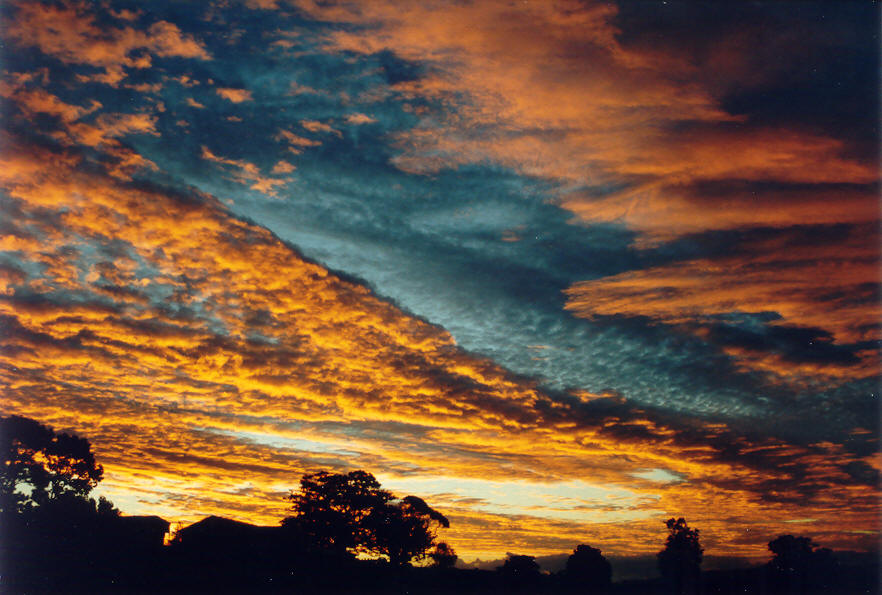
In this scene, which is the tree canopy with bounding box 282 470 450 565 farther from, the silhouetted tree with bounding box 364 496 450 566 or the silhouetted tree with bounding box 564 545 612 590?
the silhouetted tree with bounding box 564 545 612 590

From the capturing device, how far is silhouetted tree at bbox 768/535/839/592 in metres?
94.6

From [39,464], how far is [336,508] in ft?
124

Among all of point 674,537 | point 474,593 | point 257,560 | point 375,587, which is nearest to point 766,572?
point 674,537

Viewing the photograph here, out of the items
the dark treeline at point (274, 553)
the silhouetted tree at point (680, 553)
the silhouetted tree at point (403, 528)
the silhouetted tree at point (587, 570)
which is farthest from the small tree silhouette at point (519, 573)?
the silhouetted tree at point (680, 553)

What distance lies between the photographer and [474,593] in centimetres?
5800

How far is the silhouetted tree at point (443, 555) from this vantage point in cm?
9731

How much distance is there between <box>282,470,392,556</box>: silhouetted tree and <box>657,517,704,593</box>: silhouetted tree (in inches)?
2142

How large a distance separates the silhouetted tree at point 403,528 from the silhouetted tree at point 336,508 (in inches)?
42.2

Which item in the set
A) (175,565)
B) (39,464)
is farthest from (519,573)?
(39,464)

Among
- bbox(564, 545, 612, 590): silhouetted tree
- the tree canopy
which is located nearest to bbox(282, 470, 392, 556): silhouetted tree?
the tree canopy

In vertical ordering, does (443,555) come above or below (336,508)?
below

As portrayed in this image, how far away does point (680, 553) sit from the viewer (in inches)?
4395

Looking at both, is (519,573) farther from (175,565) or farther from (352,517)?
(175,565)

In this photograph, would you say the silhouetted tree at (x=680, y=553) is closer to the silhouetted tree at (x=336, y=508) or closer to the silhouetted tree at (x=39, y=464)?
the silhouetted tree at (x=336, y=508)
